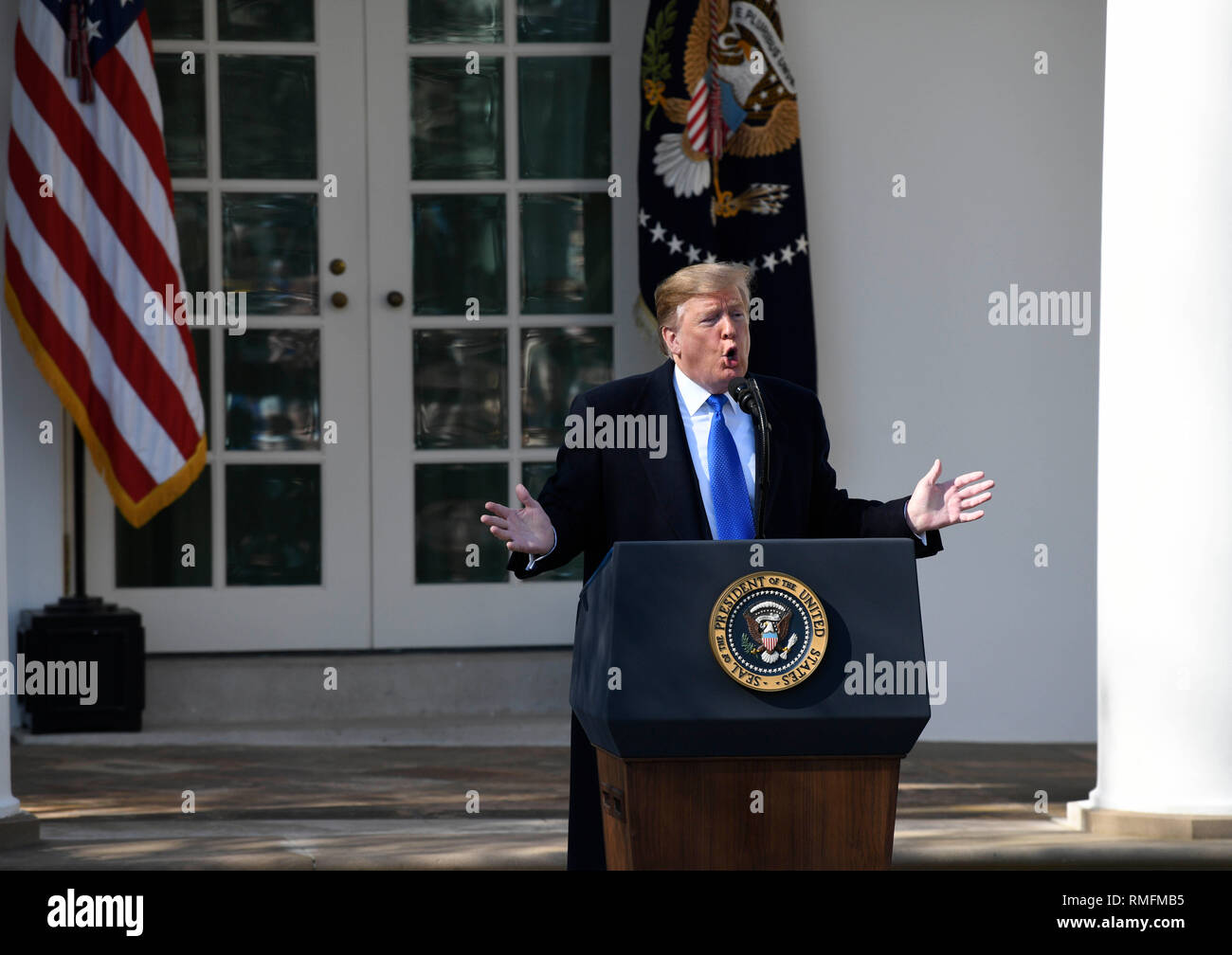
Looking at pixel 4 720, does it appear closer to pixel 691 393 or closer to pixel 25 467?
pixel 25 467

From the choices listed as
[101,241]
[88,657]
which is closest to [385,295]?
[101,241]

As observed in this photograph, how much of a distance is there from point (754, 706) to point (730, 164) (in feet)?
14.4

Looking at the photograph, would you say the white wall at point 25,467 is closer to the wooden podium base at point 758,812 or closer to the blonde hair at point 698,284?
the blonde hair at point 698,284

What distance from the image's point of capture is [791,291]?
20.9 feet

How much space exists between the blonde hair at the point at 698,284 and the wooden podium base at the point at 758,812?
96 centimetres

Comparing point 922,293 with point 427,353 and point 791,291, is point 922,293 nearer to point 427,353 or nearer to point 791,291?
point 791,291

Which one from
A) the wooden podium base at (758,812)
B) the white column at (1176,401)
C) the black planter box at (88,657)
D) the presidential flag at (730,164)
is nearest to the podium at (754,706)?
the wooden podium base at (758,812)

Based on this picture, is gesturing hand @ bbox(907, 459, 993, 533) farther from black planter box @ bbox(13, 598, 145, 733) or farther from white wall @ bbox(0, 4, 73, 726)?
white wall @ bbox(0, 4, 73, 726)

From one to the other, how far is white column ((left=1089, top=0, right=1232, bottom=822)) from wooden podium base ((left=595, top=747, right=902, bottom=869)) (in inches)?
102

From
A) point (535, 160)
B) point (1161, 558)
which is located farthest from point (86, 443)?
point (1161, 558)

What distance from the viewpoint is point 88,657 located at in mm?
6098

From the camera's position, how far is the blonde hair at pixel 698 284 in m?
2.94

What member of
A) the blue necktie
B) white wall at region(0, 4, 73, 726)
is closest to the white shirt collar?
the blue necktie

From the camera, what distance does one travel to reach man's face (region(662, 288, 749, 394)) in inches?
115
